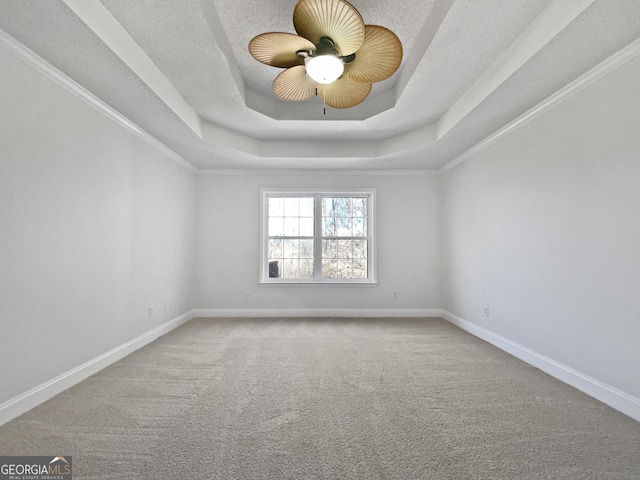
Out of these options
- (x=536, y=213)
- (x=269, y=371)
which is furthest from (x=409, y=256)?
(x=269, y=371)

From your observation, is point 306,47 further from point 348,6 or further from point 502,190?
point 502,190

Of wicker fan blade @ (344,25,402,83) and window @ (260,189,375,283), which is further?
window @ (260,189,375,283)

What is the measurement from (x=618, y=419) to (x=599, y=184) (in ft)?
5.20

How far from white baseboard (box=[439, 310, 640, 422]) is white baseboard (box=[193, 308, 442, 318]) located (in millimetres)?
1244

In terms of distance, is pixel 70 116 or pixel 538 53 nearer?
pixel 538 53

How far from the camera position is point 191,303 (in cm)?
513

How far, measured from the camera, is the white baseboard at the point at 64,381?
205 cm

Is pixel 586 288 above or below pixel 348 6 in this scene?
below

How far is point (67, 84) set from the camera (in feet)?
8.28

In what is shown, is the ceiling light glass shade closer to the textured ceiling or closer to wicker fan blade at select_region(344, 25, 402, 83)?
wicker fan blade at select_region(344, 25, 402, 83)

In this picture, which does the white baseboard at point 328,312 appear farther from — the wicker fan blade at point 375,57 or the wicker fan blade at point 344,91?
the wicker fan blade at point 375,57

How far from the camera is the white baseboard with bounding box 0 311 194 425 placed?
2.05 m

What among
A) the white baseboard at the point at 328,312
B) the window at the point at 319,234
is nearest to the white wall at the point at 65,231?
the white baseboard at the point at 328,312

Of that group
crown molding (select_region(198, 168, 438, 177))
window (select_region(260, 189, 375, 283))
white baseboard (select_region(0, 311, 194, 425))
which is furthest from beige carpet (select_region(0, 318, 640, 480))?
crown molding (select_region(198, 168, 438, 177))
